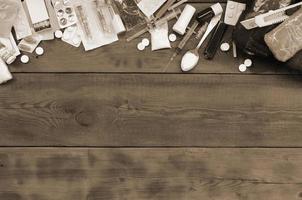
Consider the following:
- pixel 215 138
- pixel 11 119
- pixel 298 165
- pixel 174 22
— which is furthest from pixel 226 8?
pixel 11 119

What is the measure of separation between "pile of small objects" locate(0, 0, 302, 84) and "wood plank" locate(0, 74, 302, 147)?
0.19 feet

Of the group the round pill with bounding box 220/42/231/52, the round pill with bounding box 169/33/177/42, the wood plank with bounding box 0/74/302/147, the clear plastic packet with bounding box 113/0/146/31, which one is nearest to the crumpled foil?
the wood plank with bounding box 0/74/302/147

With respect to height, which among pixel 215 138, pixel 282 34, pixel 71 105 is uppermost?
pixel 282 34

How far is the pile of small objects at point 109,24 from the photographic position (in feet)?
4.14

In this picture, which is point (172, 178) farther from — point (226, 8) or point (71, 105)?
point (226, 8)

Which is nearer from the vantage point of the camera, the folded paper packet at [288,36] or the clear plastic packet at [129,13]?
the folded paper packet at [288,36]

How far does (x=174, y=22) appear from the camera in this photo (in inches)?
50.4

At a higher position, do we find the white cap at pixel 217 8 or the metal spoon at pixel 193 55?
the white cap at pixel 217 8

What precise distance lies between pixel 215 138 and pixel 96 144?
0.29 meters

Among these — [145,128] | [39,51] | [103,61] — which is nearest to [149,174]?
[145,128]

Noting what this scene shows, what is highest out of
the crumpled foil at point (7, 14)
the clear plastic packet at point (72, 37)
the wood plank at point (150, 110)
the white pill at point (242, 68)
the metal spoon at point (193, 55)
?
the crumpled foil at point (7, 14)

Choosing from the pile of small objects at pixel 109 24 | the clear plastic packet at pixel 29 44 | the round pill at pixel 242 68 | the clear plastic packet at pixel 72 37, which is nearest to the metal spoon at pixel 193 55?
the pile of small objects at pixel 109 24

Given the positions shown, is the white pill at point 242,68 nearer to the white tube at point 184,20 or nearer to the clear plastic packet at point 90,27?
the white tube at point 184,20

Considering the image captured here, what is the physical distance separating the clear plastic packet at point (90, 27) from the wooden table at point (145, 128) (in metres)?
0.02
